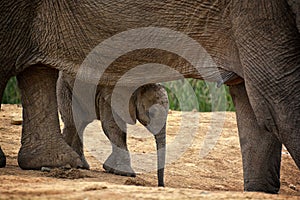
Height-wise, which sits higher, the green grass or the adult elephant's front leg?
the green grass

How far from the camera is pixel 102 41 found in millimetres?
6258

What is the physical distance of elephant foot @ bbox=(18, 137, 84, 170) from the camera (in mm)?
6754

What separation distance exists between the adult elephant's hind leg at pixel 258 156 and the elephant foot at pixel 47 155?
4.46 ft

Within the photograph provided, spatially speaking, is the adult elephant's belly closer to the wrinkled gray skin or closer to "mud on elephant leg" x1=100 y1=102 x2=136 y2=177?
the wrinkled gray skin

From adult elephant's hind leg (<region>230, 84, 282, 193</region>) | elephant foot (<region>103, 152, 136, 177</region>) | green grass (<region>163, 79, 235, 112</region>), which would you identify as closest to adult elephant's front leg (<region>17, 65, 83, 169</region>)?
elephant foot (<region>103, 152, 136, 177</region>)

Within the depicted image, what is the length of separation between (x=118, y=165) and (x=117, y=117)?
44 centimetres

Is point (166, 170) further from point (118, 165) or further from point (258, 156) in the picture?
point (258, 156)

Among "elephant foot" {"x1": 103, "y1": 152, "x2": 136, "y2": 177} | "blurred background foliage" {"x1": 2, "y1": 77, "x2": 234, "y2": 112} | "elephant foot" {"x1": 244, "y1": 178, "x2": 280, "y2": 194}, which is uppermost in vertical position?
"blurred background foliage" {"x1": 2, "y1": 77, "x2": 234, "y2": 112}

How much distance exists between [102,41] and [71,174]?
3.11 ft

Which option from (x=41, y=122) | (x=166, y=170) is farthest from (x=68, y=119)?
(x=41, y=122)

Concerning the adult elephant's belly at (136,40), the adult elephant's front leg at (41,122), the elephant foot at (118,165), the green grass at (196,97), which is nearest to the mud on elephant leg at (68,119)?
the elephant foot at (118,165)

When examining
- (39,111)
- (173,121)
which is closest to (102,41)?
(39,111)

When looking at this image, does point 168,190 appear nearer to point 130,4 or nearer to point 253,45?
point 253,45

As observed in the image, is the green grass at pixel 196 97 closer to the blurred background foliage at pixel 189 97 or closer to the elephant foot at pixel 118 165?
the blurred background foliage at pixel 189 97
